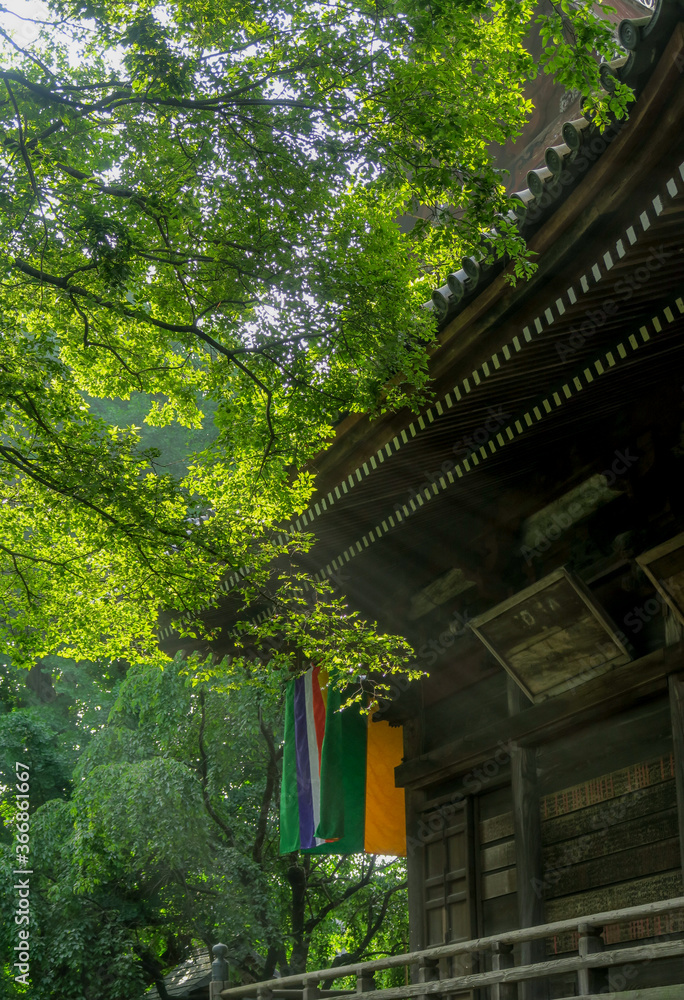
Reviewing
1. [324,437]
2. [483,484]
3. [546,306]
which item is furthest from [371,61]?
[483,484]

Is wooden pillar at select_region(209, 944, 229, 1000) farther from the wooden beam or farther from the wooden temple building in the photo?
the wooden beam

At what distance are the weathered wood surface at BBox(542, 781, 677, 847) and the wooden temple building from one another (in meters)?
0.02

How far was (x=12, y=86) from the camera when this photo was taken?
15.2 ft

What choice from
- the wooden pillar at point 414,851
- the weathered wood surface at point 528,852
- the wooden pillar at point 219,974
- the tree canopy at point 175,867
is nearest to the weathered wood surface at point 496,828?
the weathered wood surface at point 528,852

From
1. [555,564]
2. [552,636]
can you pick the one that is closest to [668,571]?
[552,636]

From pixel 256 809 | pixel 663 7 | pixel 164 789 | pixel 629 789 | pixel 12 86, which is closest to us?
pixel 663 7

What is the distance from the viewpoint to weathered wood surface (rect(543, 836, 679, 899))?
5273 millimetres

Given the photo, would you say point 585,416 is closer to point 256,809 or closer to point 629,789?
point 629,789

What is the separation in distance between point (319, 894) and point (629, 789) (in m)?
11.5

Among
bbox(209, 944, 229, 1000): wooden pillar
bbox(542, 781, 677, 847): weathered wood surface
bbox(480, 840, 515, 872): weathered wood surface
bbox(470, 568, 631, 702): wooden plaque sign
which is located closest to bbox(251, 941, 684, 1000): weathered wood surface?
bbox(542, 781, 677, 847): weathered wood surface

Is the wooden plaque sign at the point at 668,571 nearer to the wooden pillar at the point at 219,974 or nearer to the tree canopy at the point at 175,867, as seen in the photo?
the wooden pillar at the point at 219,974

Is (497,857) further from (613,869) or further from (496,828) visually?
(613,869)

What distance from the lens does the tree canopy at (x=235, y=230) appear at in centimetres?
488

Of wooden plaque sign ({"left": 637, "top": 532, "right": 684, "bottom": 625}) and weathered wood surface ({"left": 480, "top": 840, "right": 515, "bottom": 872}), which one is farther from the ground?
wooden plaque sign ({"left": 637, "top": 532, "right": 684, "bottom": 625})
